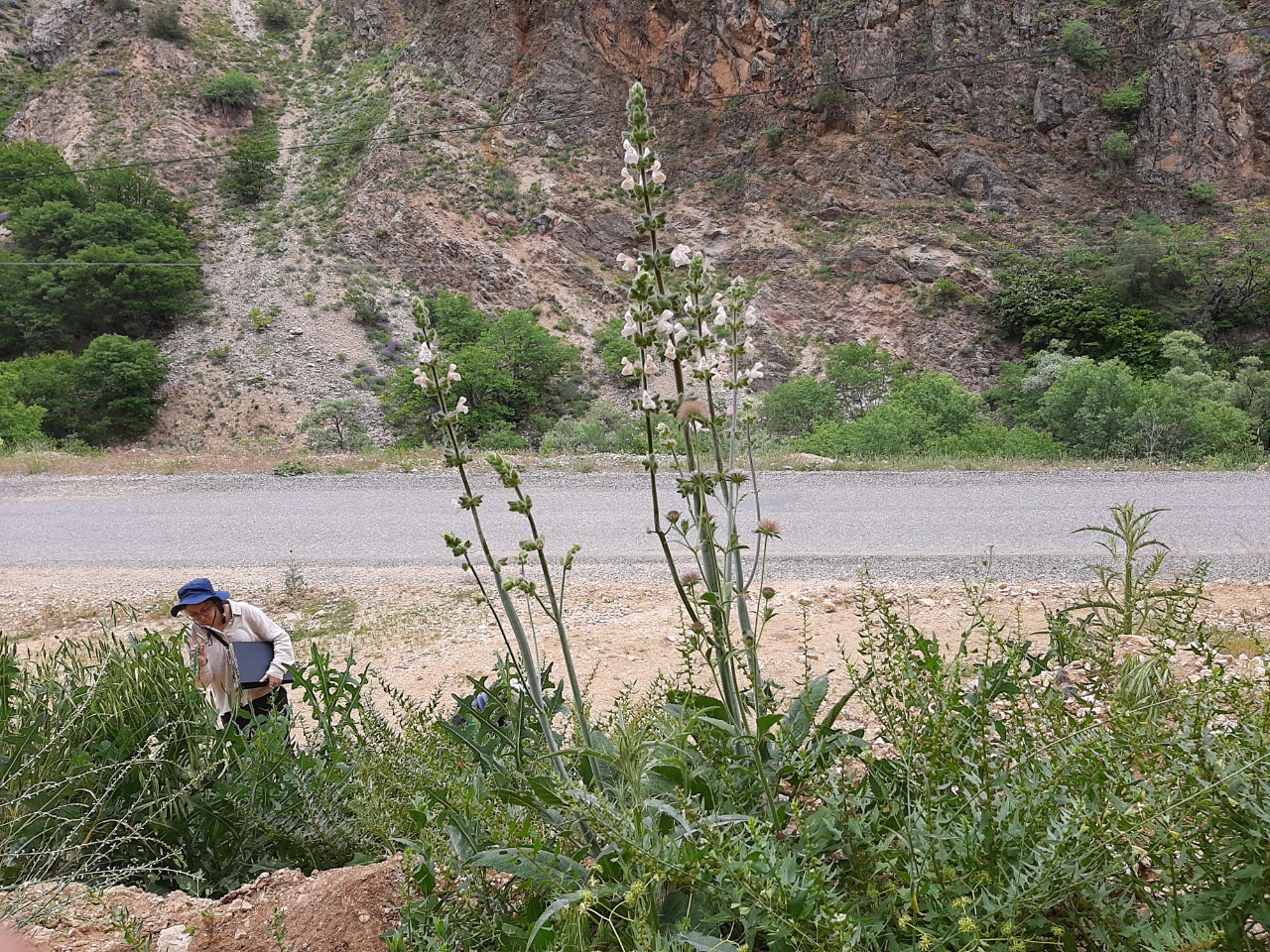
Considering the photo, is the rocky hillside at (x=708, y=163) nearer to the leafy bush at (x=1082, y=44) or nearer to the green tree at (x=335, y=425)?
the leafy bush at (x=1082, y=44)

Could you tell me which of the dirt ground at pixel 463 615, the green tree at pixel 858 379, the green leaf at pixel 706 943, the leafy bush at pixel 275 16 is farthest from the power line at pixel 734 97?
the green leaf at pixel 706 943

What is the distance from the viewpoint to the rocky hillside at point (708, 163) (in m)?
26.7

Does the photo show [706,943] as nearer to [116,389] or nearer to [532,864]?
[532,864]

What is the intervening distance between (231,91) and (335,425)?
22902mm

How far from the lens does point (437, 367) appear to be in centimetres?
170

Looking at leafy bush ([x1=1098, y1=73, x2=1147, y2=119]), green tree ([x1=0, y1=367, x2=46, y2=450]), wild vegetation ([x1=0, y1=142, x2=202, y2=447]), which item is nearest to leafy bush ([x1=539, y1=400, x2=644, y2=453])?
green tree ([x1=0, y1=367, x2=46, y2=450])

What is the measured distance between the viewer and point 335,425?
73.8ft

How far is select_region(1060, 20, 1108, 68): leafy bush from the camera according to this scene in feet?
94.7

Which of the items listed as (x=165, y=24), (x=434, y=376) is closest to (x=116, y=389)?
(x=165, y=24)

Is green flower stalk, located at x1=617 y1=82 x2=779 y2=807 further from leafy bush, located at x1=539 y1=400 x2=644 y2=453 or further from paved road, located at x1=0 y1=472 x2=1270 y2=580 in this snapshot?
leafy bush, located at x1=539 y1=400 x2=644 y2=453

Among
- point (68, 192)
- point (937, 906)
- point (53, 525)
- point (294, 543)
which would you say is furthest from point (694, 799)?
point (68, 192)

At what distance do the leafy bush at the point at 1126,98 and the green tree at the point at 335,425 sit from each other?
2936 centimetres

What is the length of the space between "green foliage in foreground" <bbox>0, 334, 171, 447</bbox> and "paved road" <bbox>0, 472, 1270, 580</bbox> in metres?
15.9

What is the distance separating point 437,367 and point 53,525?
1008 cm
